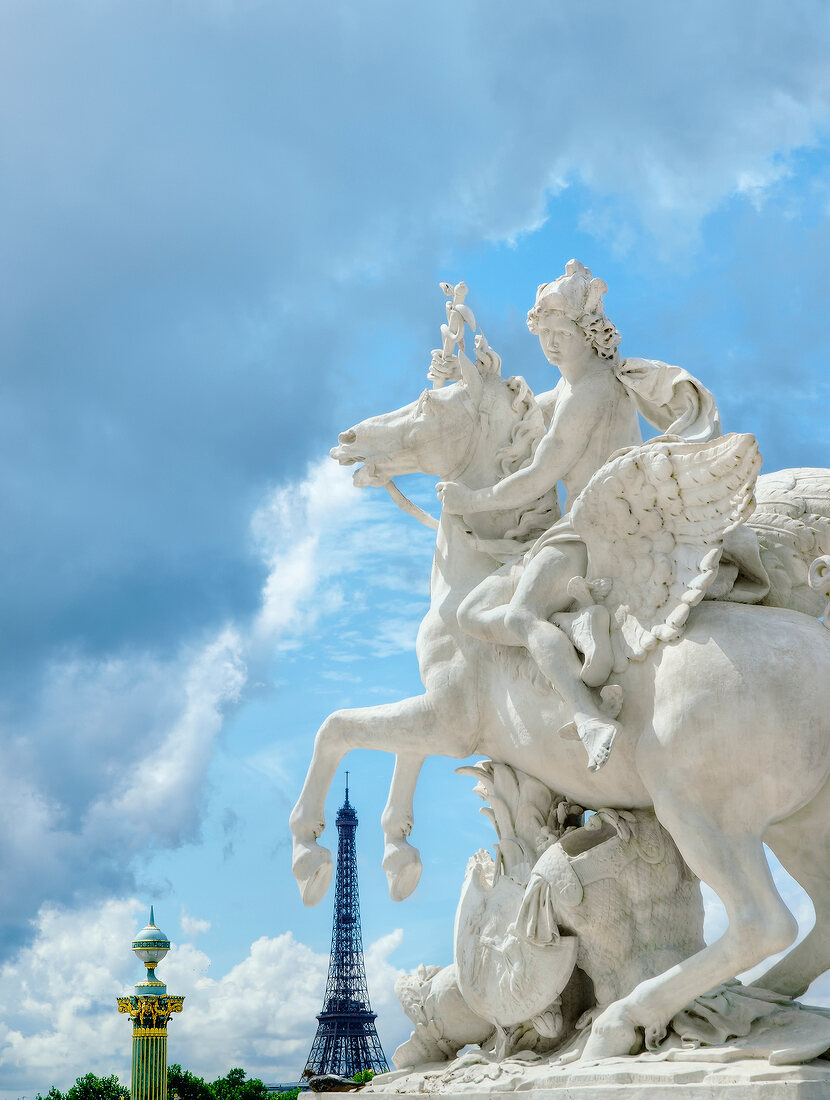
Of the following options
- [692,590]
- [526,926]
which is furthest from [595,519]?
[526,926]

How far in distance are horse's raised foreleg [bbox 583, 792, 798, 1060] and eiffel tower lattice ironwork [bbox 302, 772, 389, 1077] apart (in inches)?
1199

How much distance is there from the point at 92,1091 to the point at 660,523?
66.3 ft

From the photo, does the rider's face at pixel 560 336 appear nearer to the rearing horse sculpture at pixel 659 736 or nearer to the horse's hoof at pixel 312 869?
the rearing horse sculpture at pixel 659 736

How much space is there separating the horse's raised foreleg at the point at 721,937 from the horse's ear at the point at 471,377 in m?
2.49

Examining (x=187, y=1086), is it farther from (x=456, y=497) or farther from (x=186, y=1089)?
(x=456, y=497)

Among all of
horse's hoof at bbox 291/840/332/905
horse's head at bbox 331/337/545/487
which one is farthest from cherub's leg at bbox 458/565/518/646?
horse's hoof at bbox 291/840/332/905

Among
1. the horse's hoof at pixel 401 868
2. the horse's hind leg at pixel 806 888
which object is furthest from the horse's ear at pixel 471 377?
the horse's hind leg at pixel 806 888

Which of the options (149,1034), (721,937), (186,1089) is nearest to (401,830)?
(721,937)

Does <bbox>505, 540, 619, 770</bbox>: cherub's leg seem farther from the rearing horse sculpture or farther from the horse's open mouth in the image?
the horse's open mouth

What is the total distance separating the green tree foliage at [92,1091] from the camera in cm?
2191

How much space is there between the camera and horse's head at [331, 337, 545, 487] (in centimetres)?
659

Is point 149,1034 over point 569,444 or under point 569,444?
under

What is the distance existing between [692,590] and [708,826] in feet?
3.37

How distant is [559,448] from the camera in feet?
20.3
